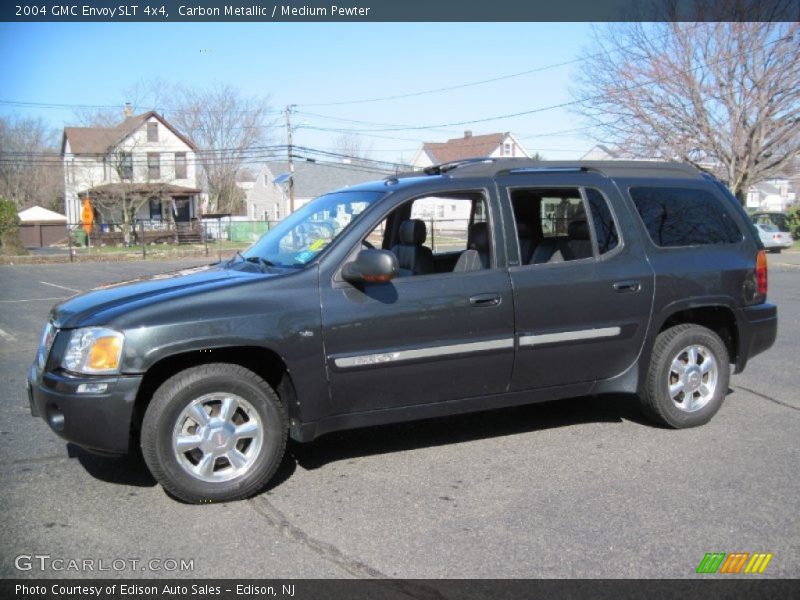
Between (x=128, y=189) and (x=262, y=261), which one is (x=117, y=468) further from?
(x=128, y=189)

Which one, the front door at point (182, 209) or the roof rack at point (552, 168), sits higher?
the front door at point (182, 209)

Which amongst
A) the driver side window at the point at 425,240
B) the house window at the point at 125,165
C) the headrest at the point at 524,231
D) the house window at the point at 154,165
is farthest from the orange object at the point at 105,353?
the house window at the point at 154,165

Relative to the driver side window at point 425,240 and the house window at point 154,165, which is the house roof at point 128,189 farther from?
the driver side window at point 425,240

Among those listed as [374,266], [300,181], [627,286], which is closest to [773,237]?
[627,286]

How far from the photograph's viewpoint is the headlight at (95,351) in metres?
4.00

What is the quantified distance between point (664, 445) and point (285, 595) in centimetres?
303

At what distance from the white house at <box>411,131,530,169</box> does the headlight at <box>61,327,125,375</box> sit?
57.8 meters

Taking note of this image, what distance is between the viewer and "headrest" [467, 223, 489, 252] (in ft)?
16.5

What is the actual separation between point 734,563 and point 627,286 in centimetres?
214

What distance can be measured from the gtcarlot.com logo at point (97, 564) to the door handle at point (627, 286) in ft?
10.6

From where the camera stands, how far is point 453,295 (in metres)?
4.67

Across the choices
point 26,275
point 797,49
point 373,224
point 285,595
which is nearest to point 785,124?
point 797,49

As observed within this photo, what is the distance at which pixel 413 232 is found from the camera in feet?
16.8

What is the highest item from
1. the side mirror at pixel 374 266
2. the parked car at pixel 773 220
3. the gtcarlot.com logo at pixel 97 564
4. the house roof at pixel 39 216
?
the house roof at pixel 39 216
